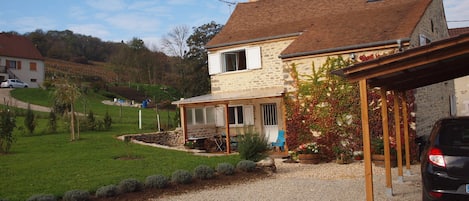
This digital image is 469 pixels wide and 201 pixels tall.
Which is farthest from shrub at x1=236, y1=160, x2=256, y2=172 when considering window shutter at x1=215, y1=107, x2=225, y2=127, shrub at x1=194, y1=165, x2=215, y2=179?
window shutter at x1=215, y1=107, x2=225, y2=127

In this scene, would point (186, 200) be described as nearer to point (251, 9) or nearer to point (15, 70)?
point (251, 9)

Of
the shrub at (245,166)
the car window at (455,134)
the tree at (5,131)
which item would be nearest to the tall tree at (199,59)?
the tree at (5,131)

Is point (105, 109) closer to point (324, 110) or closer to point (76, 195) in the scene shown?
point (324, 110)

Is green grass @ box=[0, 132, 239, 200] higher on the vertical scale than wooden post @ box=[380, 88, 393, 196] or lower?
lower

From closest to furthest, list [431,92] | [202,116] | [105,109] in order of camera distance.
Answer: [431,92] → [202,116] → [105,109]


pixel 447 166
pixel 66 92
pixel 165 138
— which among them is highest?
pixel 66 92

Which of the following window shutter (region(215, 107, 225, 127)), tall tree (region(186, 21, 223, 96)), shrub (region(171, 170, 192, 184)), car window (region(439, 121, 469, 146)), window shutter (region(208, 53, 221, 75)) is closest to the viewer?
car window (region(439, 121, 469, 146))

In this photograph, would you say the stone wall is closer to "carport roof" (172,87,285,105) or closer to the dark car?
"carport roof" (172,87,285,105)

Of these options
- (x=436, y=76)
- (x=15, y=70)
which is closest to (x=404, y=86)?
(x=436, y=76)

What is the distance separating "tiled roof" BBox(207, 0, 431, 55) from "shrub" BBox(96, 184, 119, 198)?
935cm

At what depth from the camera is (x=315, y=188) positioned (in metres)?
9.42

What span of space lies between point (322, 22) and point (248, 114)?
17.2ft

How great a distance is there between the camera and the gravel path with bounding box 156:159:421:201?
27.7ft

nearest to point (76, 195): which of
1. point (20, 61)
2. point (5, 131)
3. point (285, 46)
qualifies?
point (5, 131)
